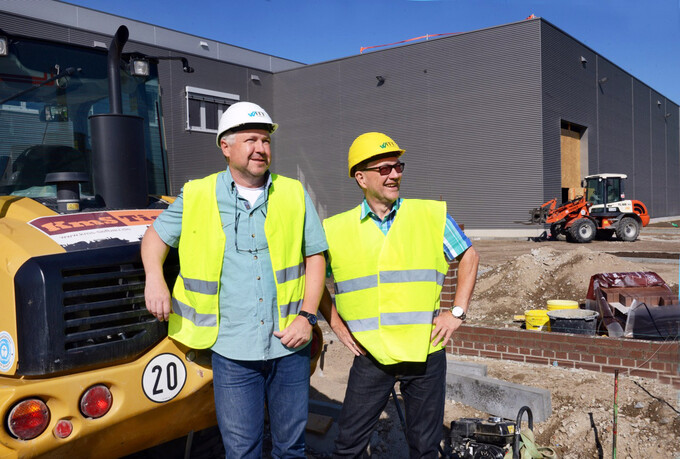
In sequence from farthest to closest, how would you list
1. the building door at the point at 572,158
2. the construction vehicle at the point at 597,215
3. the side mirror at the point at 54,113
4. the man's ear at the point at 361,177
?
the building door at the point at 572,158, the construction vehicle at the point at 597,215, the side mirror at the point at 54,113, the man's ear at the point at 361,177

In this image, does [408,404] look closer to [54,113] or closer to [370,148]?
[370,148]

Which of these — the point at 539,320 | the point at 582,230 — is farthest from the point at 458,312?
the point at 582,230

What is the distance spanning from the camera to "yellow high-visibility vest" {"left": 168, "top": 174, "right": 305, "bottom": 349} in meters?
2.51

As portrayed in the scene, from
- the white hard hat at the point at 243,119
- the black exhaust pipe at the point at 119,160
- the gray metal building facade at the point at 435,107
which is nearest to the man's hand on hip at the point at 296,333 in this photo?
the white hard hat at the point at 243,119

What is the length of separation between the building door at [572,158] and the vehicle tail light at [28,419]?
26688mm

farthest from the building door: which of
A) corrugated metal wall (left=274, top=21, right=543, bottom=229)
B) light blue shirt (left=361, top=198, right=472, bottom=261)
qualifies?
light blue shirt (left=361, top=198, right=472, bottom=261)

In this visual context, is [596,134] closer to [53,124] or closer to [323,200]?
[323,200]

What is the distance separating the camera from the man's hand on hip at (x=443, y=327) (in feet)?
9.32

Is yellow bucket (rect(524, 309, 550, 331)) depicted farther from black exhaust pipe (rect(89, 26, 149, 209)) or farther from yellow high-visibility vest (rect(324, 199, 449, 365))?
black exhaust pipe (rect(89, 26, 149, 209))

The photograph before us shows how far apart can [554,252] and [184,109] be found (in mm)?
18666

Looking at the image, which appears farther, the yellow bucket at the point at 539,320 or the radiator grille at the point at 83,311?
the yellow bucket at the point at 539,320

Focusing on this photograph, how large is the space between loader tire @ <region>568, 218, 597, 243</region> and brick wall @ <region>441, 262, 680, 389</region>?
14.8m

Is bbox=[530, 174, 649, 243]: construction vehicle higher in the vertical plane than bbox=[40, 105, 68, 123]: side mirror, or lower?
lower

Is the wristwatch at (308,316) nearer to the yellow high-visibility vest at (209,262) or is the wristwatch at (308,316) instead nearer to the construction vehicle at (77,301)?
the yellow high-visibility vest at (209,262)
